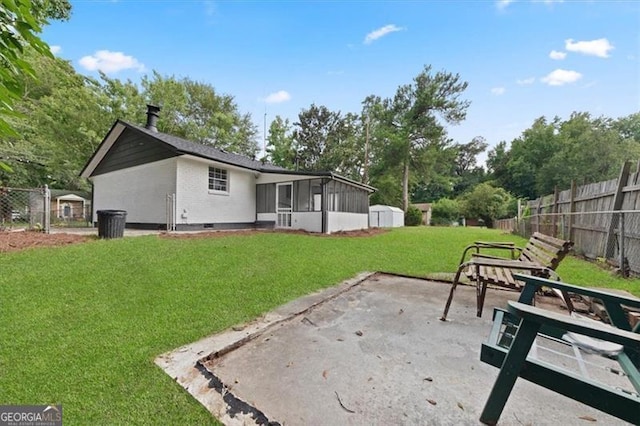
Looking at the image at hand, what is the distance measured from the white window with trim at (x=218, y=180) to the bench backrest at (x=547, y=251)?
10.9 metres

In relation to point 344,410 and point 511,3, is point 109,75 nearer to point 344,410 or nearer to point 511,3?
point 511,3

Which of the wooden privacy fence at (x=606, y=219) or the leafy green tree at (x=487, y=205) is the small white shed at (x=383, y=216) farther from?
the wooden privacy fence at (x=606, y=219)

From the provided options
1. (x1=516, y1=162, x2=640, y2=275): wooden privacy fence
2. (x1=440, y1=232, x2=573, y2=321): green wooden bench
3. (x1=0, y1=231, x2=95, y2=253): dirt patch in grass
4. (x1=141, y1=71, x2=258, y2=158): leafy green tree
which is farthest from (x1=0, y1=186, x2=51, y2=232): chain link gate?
(x1=516, y1=162, x2=640, y2=275): wooden privacy fence

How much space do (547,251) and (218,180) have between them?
1139cm

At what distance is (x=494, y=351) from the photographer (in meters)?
1.48

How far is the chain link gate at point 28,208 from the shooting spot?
7.87 meters

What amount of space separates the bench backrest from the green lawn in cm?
132

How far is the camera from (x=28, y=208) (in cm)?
999

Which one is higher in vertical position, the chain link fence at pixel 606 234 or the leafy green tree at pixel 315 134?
the leafy green tree at pixel 315 134

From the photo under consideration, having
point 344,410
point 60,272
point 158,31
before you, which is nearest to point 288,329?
point 344,410

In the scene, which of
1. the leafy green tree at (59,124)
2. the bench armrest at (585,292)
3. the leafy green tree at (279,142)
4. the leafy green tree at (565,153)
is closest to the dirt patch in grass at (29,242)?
the bench armrest at (585,292)

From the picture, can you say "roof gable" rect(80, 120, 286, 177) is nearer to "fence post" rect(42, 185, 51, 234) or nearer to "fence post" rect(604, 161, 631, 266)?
"fence post" rect(42, 185, 51, 234)

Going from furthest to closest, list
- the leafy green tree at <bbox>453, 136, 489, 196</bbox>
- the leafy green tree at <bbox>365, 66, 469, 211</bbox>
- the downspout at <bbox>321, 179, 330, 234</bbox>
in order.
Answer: the leafy green tree at <bbox>453, 136, 489, 196</bbox>, the leafy green tree at <bbox>365, 66, 469, 211</bbox>, the downspout at <bbox>321, 179, 330, 234</bbox>

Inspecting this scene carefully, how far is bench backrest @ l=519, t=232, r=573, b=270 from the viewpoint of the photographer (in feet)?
9.33
